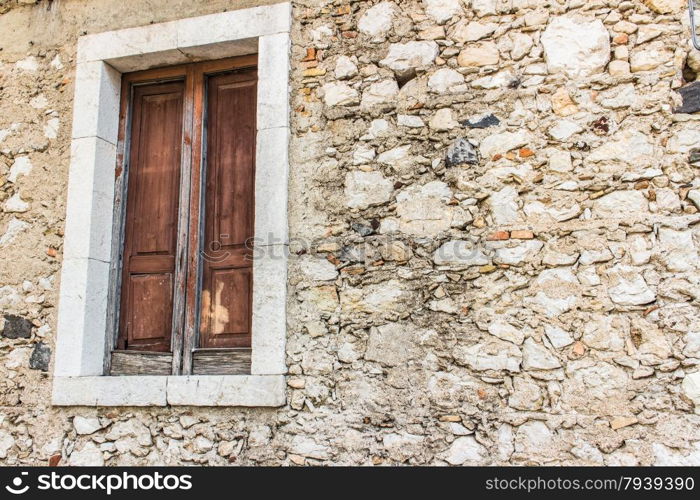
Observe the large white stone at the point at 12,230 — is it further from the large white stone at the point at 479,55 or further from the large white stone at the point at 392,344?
the large white stone at the point at 479,55

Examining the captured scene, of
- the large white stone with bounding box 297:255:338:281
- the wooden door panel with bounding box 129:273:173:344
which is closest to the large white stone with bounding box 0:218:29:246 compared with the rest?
the wooden door panel with bounding box 129:273:173:344

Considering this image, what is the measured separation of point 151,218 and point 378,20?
1.68 m

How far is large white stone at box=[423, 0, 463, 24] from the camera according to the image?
3.26 m

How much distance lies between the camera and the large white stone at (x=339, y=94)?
10.9 feet

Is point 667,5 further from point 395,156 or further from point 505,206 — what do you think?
point 395,156

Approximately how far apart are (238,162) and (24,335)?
1517 millimetres

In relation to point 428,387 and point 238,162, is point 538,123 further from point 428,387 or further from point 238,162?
point 238,162

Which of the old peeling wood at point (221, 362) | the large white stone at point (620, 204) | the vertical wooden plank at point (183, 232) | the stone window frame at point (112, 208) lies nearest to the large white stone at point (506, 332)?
the large white stone at point (620, 204)

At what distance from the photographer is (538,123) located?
10.00ft

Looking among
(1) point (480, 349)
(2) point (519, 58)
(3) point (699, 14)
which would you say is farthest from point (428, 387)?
(3) point (699, 14)

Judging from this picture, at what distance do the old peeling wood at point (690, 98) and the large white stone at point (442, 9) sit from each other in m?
1.12

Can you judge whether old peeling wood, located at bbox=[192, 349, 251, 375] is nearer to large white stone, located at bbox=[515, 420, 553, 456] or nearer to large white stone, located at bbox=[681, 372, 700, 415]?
large white stone, located at bbox=[515, 420, 553, 456]

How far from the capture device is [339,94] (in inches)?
132

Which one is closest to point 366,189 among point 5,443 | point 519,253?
point 519,253
